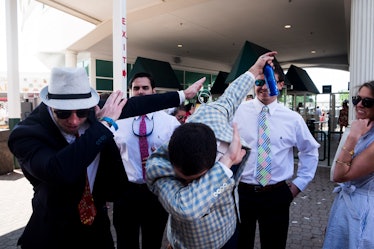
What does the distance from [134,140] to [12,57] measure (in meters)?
7.33

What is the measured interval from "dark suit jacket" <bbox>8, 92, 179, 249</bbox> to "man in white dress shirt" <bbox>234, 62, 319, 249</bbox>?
117cm

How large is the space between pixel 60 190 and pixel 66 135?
0.93 feet

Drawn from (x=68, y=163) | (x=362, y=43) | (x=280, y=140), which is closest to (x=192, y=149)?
(x=68, y=163)

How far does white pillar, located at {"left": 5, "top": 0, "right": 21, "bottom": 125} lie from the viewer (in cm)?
829

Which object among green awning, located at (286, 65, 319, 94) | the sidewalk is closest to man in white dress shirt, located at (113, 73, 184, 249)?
the sidewalk

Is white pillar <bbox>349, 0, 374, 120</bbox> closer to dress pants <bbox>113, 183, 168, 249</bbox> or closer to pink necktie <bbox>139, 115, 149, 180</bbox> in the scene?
pink necktie <bbox>139, 115, 149, 180</bbox>

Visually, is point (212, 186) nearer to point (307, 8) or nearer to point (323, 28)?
point (307, 8)

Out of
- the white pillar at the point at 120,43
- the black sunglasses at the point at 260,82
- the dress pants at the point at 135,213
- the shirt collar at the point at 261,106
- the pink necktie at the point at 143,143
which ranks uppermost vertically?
the white pillar at the point at 120,43

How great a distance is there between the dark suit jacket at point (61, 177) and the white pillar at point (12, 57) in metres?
8.03

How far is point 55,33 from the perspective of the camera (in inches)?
588

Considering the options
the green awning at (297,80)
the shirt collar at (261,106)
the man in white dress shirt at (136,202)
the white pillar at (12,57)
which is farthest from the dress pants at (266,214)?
the green awning at (297,80)

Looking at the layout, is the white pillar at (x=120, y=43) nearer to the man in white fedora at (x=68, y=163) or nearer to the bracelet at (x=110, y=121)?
the man in white fedora at (x=68, y=163)

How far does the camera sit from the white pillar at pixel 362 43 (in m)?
5.63

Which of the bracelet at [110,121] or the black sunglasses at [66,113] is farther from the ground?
the black sunglasses at [66,113]
